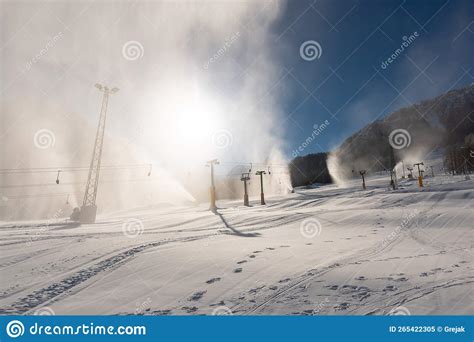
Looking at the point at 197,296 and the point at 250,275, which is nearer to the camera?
the point at 197,296

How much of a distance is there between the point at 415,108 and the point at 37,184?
9078 inches

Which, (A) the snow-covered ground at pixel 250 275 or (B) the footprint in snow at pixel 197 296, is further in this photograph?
(B) the footprint in snow at pixel 197 296

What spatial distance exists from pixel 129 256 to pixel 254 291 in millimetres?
4656

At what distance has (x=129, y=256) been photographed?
805 centimetres

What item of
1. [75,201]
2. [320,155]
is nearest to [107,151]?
[75,201]

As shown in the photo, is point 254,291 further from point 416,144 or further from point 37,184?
point 416,144

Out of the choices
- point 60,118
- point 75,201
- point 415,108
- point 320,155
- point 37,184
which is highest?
point 415,108

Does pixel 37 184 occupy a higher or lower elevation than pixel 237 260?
higher

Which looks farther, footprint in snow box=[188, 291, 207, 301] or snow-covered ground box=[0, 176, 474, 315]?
footprint in snow box=[188, 291, 207, 301]

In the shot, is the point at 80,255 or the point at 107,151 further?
the point at 107,151
